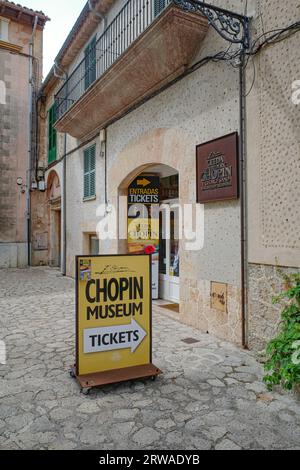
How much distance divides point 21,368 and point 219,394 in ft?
7.07

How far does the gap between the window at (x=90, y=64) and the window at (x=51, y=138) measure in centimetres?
399

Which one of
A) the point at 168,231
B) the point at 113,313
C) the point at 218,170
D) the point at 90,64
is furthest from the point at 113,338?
the point at 90,64

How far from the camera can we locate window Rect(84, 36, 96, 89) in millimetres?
9062

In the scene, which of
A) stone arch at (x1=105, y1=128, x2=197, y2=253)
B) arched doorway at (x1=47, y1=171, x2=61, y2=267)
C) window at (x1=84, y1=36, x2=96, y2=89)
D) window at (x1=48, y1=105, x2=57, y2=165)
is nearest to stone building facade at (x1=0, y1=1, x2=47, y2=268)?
arched doorway at (x1=47, y1=171, x2=61, y2=267)

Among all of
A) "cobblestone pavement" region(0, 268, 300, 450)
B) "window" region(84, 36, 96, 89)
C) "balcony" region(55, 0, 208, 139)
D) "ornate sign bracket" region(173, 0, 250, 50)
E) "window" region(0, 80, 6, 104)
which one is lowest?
"cobblestone pavement" region(0, 268, 300, 450)

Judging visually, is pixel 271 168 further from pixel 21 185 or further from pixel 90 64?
pixel 21 185

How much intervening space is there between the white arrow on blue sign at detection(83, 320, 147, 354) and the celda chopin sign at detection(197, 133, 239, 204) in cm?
222

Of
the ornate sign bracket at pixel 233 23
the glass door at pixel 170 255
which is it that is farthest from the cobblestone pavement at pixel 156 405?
the ornate sign bracket at pixel 233 23

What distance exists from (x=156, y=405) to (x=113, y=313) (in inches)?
36.6

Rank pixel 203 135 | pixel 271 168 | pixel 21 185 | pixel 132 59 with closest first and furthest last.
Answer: pixel 271 168 < pixel 203 135 < pixel 132 59 < pixel 21 185

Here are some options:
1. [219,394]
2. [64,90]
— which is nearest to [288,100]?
[219,394]

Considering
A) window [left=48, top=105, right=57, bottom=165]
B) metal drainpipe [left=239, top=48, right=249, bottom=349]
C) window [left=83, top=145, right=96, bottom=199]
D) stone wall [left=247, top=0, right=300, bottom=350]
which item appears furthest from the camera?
window [left=48, top=105, right=57, bottom=165]

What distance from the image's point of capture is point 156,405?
303 centimetres

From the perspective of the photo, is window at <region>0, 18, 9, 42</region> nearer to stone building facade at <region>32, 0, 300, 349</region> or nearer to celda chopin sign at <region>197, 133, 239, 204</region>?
stone building facade at <region>32, 0, 300, 349</region>
